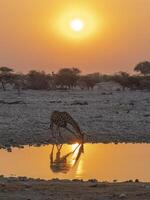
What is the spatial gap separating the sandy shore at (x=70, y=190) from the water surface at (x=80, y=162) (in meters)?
1.78

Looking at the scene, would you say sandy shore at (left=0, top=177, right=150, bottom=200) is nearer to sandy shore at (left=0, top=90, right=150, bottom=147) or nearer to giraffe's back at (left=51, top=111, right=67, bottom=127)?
sandy shore at (left=0, top=90, right=150, bottom=147)

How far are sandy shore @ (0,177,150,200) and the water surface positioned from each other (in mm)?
1779

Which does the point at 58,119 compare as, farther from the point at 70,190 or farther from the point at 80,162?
the point at 70,190

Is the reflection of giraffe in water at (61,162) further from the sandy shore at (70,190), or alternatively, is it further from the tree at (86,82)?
the tree at (86,82)

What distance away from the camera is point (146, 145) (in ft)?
64.7

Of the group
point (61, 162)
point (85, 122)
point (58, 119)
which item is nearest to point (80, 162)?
point (61, 162)

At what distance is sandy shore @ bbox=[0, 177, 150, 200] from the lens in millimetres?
9961

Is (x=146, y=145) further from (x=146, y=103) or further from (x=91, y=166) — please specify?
(x=146, y=103)

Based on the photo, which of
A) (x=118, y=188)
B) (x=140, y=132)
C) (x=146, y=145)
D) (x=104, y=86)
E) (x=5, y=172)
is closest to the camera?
(x=118, y=188)

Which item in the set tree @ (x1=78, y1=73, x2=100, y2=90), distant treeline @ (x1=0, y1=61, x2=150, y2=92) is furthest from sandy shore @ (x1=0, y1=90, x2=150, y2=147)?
tree @ (x1=78, y1=73, x2=100, y2=90)

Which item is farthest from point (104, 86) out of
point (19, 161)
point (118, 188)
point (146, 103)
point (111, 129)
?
point (118, 188)

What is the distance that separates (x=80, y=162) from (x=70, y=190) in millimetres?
5434

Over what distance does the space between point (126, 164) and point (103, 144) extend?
15.4 ft

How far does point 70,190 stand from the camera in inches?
417
